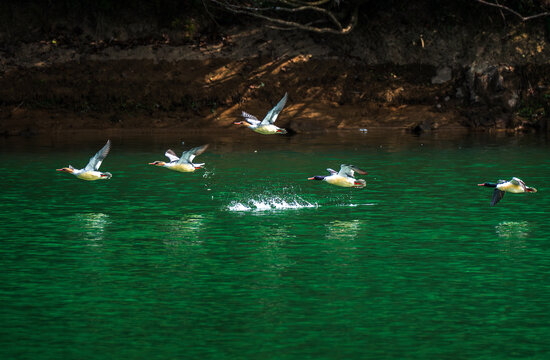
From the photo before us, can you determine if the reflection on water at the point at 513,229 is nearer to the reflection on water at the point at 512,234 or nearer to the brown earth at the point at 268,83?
the reflection on water at the point at 512,234

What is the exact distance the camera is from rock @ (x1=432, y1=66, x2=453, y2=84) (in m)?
53.7

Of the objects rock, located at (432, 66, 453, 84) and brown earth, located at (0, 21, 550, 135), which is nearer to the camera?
brown earth, located at (0, 21, 550, 135)

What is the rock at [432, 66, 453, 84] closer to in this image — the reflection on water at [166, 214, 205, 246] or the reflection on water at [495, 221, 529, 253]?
the reflection on water at [495, 221, 529, 253]

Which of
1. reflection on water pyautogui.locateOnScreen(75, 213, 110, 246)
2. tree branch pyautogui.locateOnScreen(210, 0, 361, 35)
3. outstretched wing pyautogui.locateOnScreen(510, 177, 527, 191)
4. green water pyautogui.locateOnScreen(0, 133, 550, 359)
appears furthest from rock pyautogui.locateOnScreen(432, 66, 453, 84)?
reflection on water pyautogui.locateOnScreen(75, 213, 110, 246)

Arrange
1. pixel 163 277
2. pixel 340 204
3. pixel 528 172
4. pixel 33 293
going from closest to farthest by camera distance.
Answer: pixel 33 293 < pixel 163 277 < pixel 340 204 < pixel 528 172

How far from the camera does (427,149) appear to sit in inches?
1550

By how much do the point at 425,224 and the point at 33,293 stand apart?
972 cm

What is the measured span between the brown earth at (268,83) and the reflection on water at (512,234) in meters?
26.4

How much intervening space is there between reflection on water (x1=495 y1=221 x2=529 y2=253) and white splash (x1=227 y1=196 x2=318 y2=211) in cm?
536

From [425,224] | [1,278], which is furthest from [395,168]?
[1,278]

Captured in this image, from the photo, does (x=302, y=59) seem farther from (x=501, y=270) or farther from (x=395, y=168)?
(x=501, y=270)

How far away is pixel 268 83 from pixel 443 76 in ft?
31.0

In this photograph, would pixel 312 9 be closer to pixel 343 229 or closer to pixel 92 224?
pixel 92 224

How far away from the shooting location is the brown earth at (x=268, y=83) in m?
50.8
